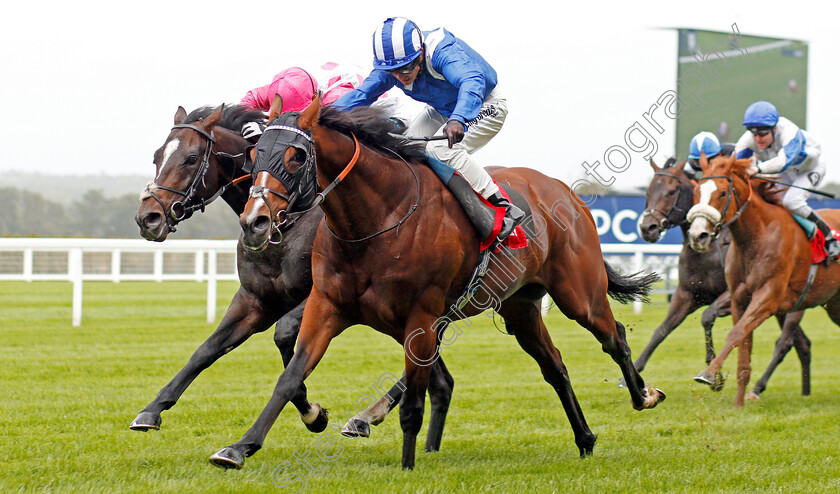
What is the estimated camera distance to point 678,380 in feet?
22.7

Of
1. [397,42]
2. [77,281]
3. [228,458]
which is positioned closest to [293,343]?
[228,458]

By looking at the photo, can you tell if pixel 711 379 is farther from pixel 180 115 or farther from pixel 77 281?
pixel 77 281

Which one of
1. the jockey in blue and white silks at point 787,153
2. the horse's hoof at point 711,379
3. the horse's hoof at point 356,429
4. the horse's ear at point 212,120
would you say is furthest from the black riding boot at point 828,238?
the horse's ear at point 212,120

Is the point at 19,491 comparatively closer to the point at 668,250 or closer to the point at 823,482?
the point at 823,482

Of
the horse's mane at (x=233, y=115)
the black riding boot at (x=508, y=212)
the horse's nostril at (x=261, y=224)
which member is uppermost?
the horse's mane at (x=233, y=115)

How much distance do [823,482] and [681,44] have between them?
42.9 ft

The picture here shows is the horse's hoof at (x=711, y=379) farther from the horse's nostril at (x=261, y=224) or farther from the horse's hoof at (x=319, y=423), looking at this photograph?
the horse's nostril at (x=261, y=224)

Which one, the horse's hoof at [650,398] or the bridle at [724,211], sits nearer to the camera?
the horse's hoof at [650,398]

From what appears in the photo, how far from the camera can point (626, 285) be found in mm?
5242

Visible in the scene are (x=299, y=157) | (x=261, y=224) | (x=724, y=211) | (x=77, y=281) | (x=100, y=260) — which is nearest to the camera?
(x=261, y=224)

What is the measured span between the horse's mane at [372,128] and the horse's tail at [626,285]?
185 centimetres

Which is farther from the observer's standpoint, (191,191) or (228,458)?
(191,191)

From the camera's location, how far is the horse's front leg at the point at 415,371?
3533 mm

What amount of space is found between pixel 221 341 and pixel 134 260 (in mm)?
15042
